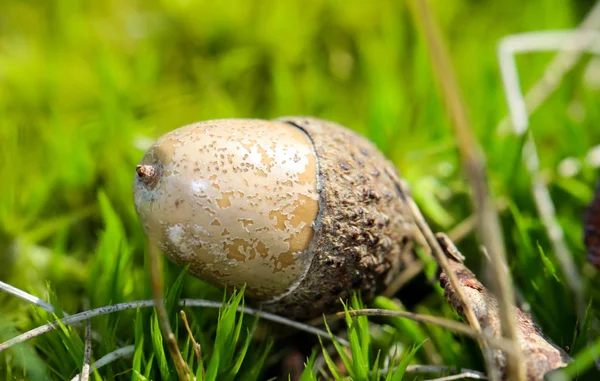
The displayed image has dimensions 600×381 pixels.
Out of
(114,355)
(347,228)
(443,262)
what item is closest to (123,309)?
(114,355)

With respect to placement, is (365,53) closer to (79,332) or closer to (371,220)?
(371,220)

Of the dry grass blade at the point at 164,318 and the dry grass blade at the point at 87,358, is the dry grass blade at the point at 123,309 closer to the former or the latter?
the dry grass blade at the point at 87,358

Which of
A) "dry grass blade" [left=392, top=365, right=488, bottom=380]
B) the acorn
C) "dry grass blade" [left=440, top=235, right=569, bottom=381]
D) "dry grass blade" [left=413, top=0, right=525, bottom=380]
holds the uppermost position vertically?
"dry grass blade" [left=413, top=0, right=525, bottom=380]

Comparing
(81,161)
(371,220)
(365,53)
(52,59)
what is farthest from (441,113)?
(52,59)

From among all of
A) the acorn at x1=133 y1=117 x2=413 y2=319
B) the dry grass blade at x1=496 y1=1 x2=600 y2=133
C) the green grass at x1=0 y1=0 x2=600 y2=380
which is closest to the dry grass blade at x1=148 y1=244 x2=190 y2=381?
the green grass at x1=0 y1=0 x2=600 y2=380

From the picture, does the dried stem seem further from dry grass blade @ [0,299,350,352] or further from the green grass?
dry grass blade @ [0,299,350,352]

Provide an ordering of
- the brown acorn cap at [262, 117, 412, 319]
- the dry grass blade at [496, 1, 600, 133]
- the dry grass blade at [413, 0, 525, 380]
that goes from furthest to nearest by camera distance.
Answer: the dry grass blade at [496, 1, 600, 133] → the brown acorn cap at [262, 117, 412, 319] → the dry grass blade at [413, 0, 525, 380]
